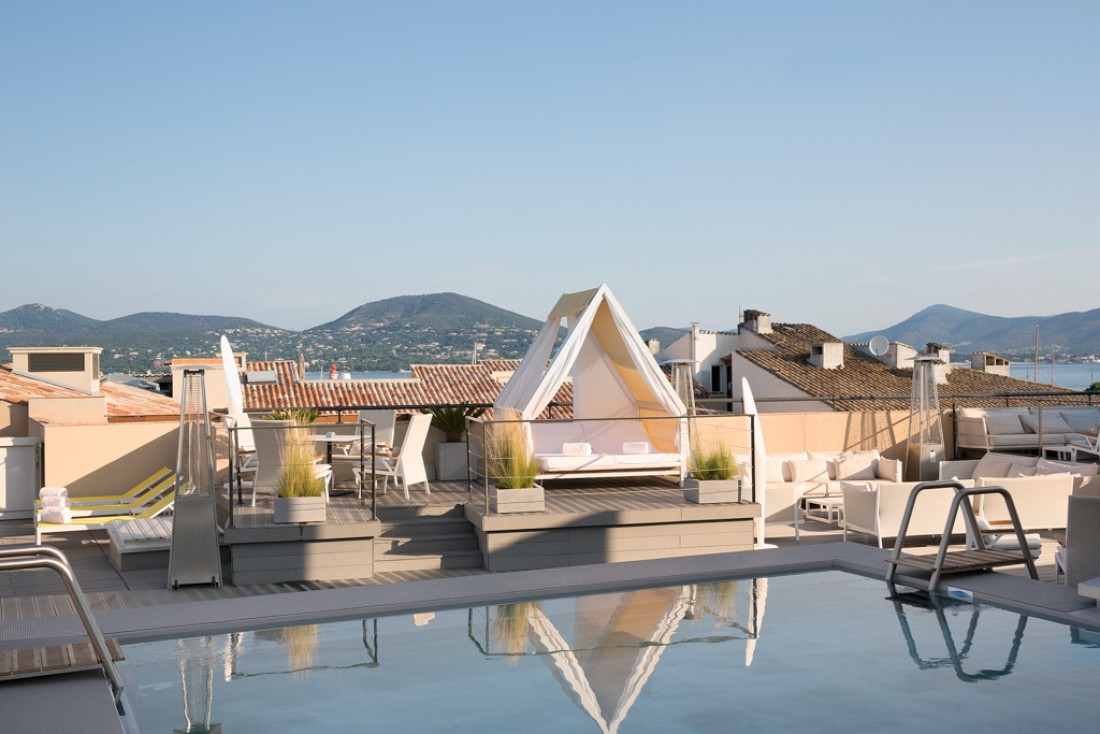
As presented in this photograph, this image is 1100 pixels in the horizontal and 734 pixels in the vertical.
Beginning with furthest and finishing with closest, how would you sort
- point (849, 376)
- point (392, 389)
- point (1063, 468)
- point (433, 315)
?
point (433, 315), point (849, 376), point (392, 389), point (1063, 468)

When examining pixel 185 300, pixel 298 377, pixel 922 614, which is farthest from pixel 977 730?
pixel 185 300

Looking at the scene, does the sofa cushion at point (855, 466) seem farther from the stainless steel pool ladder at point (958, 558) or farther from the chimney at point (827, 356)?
the chimney at point (827, 356)

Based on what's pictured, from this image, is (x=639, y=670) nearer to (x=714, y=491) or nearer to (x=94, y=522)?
(x=714, y=491)

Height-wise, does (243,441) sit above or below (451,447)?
above

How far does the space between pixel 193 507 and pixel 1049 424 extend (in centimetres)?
1288

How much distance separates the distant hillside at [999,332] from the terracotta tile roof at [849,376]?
146 feet

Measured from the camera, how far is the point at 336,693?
16.1 ft

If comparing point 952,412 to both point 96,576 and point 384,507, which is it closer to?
point 384,507

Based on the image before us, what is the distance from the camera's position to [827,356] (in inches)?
1451

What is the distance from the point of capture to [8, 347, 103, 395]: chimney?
22781 mm

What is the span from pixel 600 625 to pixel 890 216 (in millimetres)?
32201

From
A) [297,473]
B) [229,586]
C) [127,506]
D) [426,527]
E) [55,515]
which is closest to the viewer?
[229,586]

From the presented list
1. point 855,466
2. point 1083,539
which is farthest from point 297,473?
point 855,466

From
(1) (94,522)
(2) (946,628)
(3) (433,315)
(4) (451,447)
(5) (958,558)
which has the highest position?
(3) (433,315)
